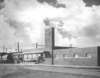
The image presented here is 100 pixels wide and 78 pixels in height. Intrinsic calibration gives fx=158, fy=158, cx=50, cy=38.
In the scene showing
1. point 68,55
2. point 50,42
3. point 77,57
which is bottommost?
point 77,57

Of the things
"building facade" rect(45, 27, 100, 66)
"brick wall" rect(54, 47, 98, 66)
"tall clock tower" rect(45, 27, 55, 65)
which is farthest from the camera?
"tall clock tower" rect(45, 27, 55, 65)

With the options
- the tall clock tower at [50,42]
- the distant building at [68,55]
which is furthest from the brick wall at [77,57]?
the tall clock tower at [50,42]

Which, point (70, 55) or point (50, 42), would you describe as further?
point (50, 42)

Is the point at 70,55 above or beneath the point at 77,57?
above

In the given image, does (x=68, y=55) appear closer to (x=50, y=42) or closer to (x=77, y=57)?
(x=77, y=57)

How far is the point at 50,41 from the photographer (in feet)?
146

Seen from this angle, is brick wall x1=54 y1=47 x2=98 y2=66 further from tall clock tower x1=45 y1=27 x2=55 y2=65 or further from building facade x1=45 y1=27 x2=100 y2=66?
tall clock tower x1=45 y1=27 x2=55 y2=65

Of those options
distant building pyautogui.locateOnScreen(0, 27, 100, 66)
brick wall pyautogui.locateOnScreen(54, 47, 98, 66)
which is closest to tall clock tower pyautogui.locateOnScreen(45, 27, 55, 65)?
distant building pyautogui.locateOnScreen(0, 27, 100, 66)

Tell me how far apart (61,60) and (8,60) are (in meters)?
21.0

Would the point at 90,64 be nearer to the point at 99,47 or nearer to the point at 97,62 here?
the point at 97,62

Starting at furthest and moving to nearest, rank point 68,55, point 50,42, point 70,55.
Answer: point 50,42, point 68,55, point 70,55

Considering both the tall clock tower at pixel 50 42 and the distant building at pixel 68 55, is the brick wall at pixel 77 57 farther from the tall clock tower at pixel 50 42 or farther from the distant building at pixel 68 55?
the tall clock tower at pixel 50 42

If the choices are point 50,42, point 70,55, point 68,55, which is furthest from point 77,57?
point 50,42

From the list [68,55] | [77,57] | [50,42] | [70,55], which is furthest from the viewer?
[50,42]
